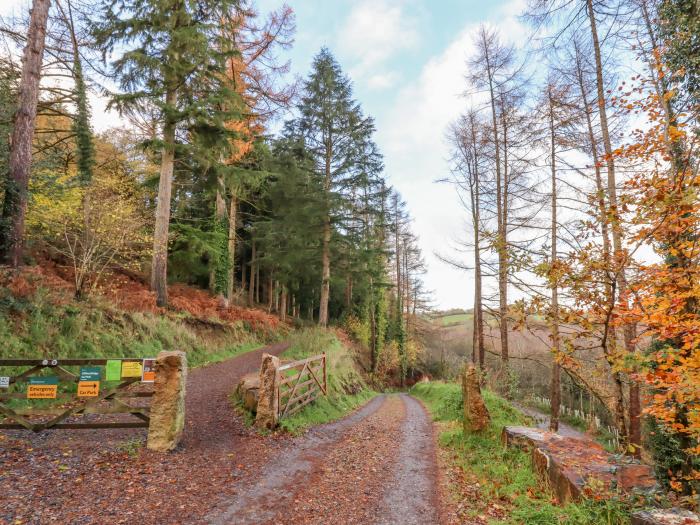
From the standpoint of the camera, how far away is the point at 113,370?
19.6 feet

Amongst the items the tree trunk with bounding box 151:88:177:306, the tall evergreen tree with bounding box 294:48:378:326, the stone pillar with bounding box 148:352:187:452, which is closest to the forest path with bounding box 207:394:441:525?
the stone pillar with bounding box 148:352:187:452

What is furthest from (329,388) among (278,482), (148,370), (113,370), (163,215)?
(163,215)

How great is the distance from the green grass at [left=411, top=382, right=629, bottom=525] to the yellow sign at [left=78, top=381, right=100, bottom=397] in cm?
629

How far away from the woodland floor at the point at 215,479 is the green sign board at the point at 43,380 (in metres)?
0.85

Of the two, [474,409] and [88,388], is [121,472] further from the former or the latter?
[474,409]

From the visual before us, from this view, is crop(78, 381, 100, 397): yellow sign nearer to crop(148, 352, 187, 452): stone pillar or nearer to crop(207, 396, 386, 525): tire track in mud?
crop(148, 352, 187, 452): stone pillar

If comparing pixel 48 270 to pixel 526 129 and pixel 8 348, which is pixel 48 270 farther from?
pixel 526 129

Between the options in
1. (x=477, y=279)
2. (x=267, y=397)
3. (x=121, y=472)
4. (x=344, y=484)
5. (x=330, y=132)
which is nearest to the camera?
(x=121, y=472)

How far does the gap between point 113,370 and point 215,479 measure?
2651 mm

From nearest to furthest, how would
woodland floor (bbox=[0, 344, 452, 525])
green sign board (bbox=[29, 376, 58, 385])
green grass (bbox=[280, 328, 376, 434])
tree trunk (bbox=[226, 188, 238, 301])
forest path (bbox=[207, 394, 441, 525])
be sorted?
woodland floor (bbox=[0, 344, 452, 525]) < forest path (bbox=[207, 394, 441, 525]) < green sign board (bbox=[29, 376, 58, 385]) < green grass (bbox=[280, 328, 376, 434]) < tree trunk (bbox=[226, 188, 238, 301])

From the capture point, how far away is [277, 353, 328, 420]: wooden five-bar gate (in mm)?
7934

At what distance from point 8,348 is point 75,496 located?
4.69 metres

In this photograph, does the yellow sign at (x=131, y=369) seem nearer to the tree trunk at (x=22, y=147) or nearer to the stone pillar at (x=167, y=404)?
the stone pillar at (x=167, y=404)

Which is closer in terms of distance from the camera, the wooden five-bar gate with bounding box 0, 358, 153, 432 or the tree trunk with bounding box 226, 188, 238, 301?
the wooden five-bar gate with bounding box 0, 358, 153, 432
